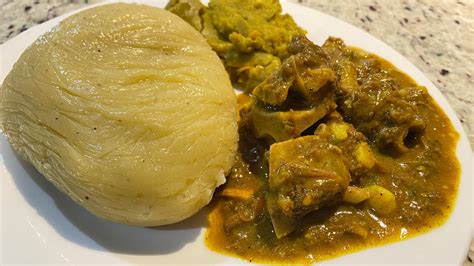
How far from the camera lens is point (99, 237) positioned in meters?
1.95

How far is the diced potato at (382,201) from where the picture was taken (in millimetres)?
2064

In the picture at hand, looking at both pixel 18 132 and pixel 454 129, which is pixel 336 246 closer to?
pixel 454 129

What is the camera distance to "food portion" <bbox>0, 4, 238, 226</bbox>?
1848 millimetres

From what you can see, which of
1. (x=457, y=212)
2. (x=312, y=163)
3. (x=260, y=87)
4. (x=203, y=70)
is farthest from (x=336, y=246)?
(x=203, y=70)

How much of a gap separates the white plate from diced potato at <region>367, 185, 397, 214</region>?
174mm

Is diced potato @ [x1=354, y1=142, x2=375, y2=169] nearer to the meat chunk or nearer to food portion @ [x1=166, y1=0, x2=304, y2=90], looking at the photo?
the meat chunk

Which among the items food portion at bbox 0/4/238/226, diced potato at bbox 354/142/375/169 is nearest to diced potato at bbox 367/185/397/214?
diced potato at bbox 354/142/375/169

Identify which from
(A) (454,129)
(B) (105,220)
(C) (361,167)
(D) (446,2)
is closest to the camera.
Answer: (B) (105,220)

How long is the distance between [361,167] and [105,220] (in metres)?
1.20

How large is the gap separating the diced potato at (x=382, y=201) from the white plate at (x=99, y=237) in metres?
0.17

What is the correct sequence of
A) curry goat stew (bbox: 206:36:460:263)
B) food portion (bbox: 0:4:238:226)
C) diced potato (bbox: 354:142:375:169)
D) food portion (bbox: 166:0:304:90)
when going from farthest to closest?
food portion (bbox: 166:0:304:90) → diced potato (bbox: 354:142:375:169) → curry goat stew (bbox: 206:36:460:263) → food portion (bbox: 0:4:238:226)

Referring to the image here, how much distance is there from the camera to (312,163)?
203cm

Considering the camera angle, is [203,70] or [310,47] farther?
[310,47]

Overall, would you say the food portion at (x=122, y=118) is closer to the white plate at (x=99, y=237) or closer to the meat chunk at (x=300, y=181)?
the white plate at (x=99, y=237)
